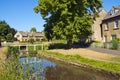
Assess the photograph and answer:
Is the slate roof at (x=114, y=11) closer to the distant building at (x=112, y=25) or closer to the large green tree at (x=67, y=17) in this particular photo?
the distant building at (x=112, y=25)

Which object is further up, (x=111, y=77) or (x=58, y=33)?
(x=58, y=33)

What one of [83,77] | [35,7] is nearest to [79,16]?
[35,7]

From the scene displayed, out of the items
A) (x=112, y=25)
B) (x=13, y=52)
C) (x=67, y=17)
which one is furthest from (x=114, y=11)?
(x=13, y=52)

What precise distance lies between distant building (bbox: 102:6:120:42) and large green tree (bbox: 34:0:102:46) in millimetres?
6056

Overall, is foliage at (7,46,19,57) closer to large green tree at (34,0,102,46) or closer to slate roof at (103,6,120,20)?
large green tree at (34,0,102,46)

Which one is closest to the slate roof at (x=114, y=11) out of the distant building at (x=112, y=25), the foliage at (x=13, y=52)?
the distant building at (x=112, y=25)

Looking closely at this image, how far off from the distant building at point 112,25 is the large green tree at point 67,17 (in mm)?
6056

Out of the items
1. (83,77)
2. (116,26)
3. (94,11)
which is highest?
(94,11)

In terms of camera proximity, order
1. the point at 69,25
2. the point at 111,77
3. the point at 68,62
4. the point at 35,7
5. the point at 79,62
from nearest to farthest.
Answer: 1. the point at 111,77
2. the point at 79,62
3. the point at 68,62
4. the point at 69,25
5. the point at 35,7

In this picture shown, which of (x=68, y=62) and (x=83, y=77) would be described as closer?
(x=83, y=77)

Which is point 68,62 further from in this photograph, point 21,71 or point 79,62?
point 21,71

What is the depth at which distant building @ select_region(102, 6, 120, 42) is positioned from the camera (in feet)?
155

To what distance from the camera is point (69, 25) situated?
40.5m

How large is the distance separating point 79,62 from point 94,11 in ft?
78.7
